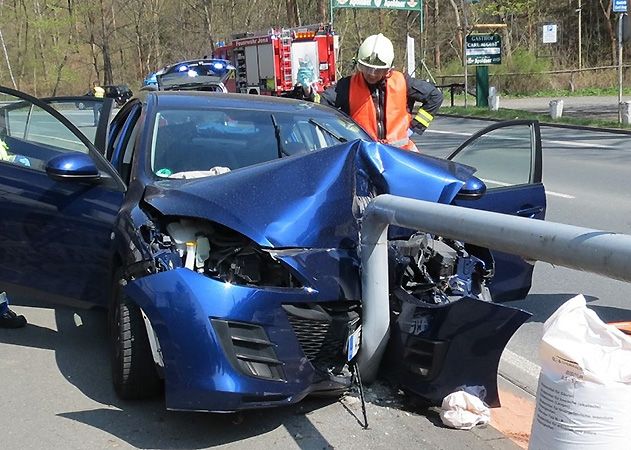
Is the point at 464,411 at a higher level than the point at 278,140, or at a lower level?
lower

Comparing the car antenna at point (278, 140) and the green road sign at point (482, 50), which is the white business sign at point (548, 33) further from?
the car antenna at point (278, 140)

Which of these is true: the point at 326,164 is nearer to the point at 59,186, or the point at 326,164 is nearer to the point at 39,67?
the point at 59,186

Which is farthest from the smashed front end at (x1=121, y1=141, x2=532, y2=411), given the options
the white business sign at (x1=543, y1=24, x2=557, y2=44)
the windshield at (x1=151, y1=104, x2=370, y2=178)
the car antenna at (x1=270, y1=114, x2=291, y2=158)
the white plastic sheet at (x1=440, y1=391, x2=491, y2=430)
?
the white business sign at (x1=543, y1=24, x2=557, y2=44)

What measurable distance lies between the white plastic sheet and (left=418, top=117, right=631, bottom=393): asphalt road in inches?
27.5

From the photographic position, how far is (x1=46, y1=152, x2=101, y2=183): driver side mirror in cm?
432

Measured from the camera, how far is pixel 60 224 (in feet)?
14.8

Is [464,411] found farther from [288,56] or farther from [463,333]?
[288,56]

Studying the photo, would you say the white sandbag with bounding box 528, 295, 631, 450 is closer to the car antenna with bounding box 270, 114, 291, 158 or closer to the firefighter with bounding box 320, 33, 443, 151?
the car antenna with bounding box 270, 114, 291, 158

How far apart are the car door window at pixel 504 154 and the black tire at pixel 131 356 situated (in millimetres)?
2287

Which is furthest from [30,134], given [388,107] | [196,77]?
[196,77]

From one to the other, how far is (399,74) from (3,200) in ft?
10.1

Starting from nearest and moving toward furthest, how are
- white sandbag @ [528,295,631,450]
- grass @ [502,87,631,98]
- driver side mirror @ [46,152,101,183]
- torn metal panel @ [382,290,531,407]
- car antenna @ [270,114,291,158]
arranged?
white sandbag @ [528,295,631,450] → torn metal panel @ [382,290,531,407] → driver side mirror @ [46,152,101,183] → car antenna @ [270,114,291,158] → grass @ [502,87,631,98]

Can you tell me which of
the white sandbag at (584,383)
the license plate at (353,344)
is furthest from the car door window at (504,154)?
the white sandbag at (584,383)

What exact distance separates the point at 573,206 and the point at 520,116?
14.8 metres
